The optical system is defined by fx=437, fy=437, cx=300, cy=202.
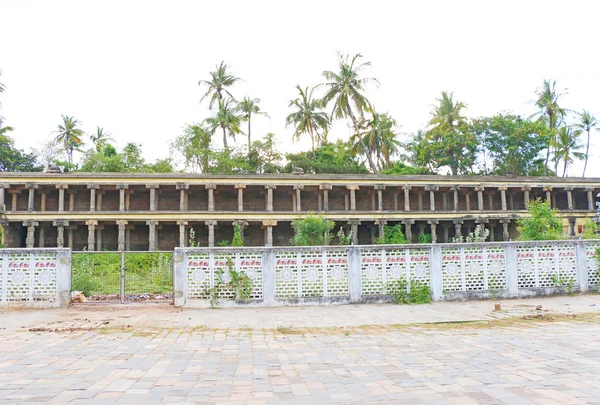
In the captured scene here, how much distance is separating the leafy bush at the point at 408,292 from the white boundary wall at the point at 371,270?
0.40ft

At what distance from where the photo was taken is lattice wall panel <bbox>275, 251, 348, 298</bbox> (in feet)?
33.9

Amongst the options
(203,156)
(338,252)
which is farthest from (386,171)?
(338,252)

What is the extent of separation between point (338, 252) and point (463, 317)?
125 inches

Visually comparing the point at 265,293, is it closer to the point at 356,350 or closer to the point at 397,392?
the point at 356,350

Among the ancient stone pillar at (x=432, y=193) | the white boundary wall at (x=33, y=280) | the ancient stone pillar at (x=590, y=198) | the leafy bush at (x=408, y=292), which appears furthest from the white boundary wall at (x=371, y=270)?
the ancient stone pillar at (x=590, y=198)

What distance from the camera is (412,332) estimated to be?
24.0ft

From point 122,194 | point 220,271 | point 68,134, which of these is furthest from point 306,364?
point 68,134

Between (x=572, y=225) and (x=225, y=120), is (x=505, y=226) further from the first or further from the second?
(x=225, y=120)

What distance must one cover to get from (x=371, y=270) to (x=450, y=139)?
35.2 m

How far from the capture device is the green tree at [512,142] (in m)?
41.1

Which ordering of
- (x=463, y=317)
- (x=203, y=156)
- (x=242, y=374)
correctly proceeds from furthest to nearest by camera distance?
1. (x=203, y=156)
2. (x=463, y=317)
3. (x=242, y=374)

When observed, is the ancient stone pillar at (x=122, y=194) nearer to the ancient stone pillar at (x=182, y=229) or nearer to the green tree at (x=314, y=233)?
the ancient stone pillar at (x=182, y=229)

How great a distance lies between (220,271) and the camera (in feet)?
33.4

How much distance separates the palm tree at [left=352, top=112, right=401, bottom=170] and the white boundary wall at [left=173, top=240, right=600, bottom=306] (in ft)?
112
